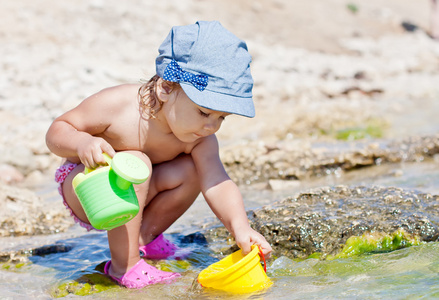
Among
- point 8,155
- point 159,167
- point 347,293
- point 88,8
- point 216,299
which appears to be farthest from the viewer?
point 88,8

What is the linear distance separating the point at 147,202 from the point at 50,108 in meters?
3.90

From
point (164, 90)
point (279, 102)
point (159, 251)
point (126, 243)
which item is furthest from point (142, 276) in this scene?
point (279, 102)

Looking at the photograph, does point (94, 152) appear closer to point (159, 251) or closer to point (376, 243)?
point (159, 251)

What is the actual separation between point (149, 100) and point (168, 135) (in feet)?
0.65

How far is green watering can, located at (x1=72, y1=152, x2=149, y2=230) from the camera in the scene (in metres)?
2.17

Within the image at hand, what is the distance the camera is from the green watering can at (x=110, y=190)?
2.17m

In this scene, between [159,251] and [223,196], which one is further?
[159,251]

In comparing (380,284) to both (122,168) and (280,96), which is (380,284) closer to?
(122,168)

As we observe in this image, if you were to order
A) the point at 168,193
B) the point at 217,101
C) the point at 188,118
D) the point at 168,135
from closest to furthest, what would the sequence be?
1. the point at 217,101
2. the point at 188,118
3. the point at 168,135
4. the point at 168,193

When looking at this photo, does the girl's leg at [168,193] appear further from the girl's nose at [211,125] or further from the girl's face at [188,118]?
the girl's nose at [211,125]

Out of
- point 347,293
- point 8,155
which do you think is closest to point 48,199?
point 8,155

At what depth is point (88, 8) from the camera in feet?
35.9

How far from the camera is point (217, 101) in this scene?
7.74 ft

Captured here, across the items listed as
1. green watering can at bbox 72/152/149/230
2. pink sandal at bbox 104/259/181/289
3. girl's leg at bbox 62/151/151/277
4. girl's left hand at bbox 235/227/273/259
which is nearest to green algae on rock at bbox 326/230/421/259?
girl's left hand at bbox 235/227/273/259
